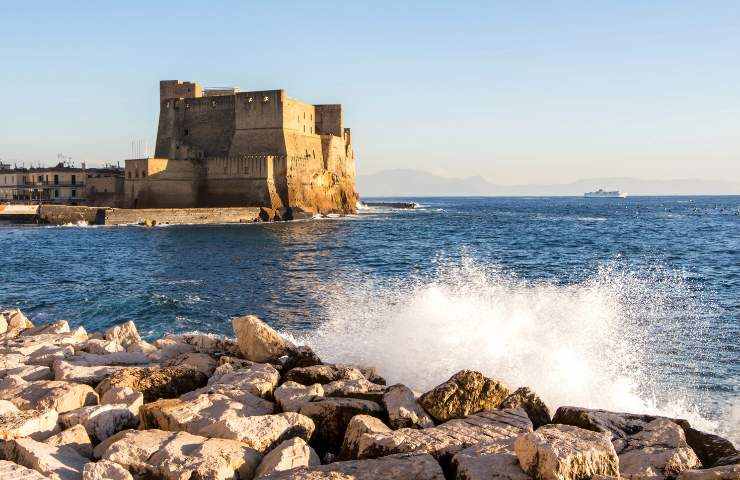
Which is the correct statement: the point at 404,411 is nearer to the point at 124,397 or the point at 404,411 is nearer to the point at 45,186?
the point at 124,397

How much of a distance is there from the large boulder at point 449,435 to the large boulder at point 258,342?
3.16 metres

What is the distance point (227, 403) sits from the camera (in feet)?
20.4

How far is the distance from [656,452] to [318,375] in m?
3.62

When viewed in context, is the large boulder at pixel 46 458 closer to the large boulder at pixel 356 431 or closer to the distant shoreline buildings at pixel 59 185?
the large boulder at pixel 356 431

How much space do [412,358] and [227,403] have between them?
4.09 metres

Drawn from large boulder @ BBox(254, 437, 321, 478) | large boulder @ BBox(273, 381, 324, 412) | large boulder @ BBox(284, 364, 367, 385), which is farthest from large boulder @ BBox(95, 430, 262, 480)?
large boulder @ BBox(284, 364, 367, 385)

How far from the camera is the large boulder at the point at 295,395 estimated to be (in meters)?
6.30

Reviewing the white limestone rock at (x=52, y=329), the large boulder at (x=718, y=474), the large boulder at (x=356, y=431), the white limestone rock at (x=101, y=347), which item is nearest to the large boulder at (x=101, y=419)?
the large boulder at (x=356, y=431)

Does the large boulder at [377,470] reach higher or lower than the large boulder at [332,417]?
higher

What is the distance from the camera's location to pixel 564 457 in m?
4.25

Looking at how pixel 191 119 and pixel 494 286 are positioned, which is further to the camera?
pixel 191 119

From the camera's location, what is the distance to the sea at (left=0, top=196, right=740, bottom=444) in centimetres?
923

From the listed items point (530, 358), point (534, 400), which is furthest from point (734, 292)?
point (534, 400)

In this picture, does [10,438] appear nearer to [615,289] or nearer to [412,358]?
[412,358]
